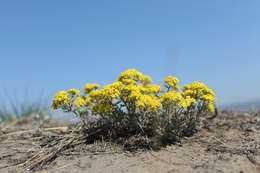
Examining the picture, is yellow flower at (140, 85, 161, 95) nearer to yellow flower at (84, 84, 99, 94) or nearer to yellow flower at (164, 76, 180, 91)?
yellow flower at (164, 76, 180, 91)

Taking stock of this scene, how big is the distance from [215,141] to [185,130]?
18.9 inches

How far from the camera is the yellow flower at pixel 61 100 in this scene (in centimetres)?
346

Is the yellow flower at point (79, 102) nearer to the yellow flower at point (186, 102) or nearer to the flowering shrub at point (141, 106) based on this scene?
the flowering shrub at point (141, 106)

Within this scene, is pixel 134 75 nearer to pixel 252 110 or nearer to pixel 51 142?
pixel 51 142

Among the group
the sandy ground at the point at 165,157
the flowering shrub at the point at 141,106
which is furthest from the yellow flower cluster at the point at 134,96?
the sandy ground at the point at 165,157

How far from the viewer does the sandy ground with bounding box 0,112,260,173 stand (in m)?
2.67

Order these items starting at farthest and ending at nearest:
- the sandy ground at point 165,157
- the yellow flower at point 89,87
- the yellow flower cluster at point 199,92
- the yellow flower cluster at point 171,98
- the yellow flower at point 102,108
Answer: the yellow flower at point 89,87 → the yellow flower cluster at point 199,92 → the yellow flower at point 102,108 → the yellow flower cluster at point 171,98 → the sandy ground at point 165,157

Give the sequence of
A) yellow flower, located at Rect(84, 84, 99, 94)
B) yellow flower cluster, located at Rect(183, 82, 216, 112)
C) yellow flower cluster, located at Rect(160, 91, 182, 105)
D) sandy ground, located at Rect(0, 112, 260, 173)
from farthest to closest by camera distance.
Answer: yellow flower, located at Rect(84, 84, 99, 94) < yellow flower cluster, located at Rect(183, 82, 216, 112) < yellow flower cluster, located at Rect(160, 91, 182, 105) < sandy ground, located at Rect(0, 112, 260, 173)

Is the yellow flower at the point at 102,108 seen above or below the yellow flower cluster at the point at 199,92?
below

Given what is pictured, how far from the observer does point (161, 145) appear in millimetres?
3387

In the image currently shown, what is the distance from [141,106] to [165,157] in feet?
2.40

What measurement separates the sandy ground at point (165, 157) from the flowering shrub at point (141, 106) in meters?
0.31

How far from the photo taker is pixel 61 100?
347cm

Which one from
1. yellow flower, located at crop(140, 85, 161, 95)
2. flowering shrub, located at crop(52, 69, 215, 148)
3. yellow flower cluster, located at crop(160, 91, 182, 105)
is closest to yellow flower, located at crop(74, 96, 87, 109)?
flowering shrub, located at crop(52, 69, 215, 148)
